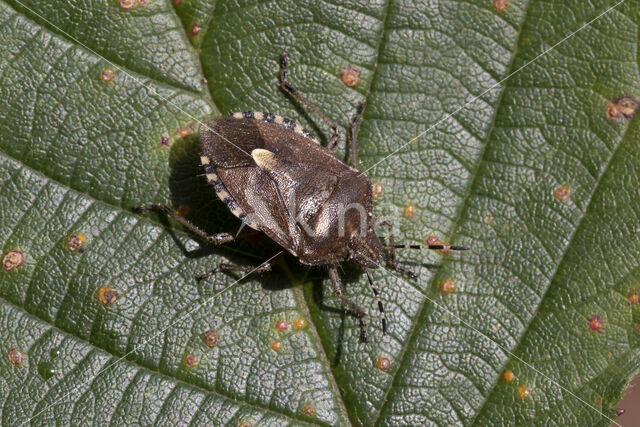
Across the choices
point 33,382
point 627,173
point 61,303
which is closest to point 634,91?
point 627,173

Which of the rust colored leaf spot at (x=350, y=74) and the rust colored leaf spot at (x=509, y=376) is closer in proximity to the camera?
the rust colored leaf spot at (x=509, y=376)

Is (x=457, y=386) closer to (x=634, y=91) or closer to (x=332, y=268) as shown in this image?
(x=332, y=268)

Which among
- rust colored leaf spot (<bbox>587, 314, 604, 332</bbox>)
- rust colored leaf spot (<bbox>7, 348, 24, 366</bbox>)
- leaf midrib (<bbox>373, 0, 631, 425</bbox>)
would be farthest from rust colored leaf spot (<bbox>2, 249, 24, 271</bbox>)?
rust colored leaf spot (<bbox>587, 314, 604, 332</bbox>)

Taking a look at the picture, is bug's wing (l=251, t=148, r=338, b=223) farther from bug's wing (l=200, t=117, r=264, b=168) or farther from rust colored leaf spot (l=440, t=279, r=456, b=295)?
rust colored leaf spot (l=440, t=279, r=456, b=295)

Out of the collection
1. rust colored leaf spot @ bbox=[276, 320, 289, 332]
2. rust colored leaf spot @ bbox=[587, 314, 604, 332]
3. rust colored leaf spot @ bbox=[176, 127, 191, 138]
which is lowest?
rust colored leaf spot @ bbox=[276, 320, 289, 332]

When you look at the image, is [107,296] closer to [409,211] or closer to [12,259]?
[12,259]

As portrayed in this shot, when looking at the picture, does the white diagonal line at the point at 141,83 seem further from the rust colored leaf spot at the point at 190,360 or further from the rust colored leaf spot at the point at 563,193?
the rust colored leaf spot at the point at 563,193

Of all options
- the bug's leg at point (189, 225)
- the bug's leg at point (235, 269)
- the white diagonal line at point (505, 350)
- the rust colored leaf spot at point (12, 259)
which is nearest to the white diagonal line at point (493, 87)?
the white diagonal line at point (505, 350)
